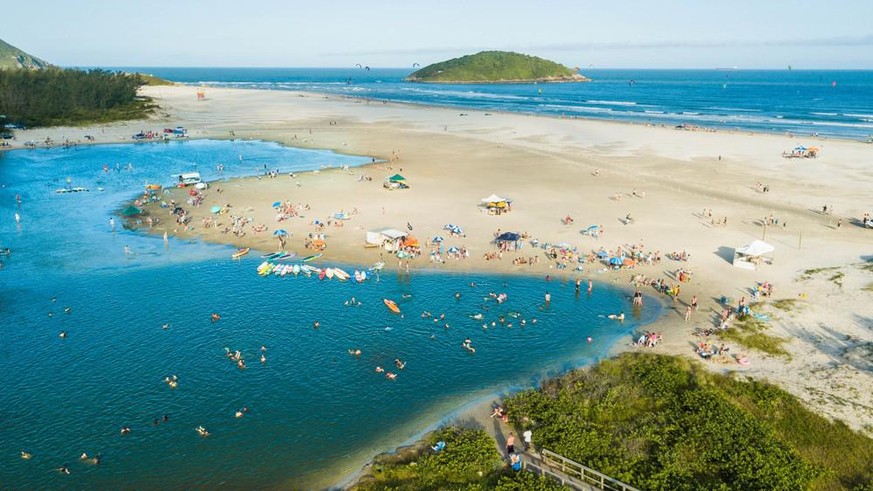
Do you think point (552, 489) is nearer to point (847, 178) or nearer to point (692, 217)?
point (692, 217)

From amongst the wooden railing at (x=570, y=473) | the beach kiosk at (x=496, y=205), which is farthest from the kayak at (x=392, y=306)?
the beach kiosk at (x=496, y=205)

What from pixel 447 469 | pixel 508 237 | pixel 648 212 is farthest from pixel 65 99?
pixel 447 469

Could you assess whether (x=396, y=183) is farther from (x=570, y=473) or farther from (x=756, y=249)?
(x=570, y=473)

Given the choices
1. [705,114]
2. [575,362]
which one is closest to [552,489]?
[575,362]

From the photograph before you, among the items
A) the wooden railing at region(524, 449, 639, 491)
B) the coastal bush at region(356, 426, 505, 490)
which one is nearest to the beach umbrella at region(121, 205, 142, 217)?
the coastal bush at region(356, 426, 505, 490)

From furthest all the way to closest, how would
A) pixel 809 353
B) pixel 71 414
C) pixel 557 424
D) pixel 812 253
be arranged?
pixel 812 253 < pixel 809 353 < pixel 71 414 < pixel 557 424

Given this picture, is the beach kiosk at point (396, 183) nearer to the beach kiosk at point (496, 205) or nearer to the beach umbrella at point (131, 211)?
the beach kiosk at point (496, 205)

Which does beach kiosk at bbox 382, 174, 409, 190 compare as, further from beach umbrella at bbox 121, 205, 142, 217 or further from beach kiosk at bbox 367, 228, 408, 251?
beach umbrella at bbox 121, 205, 142, 217
